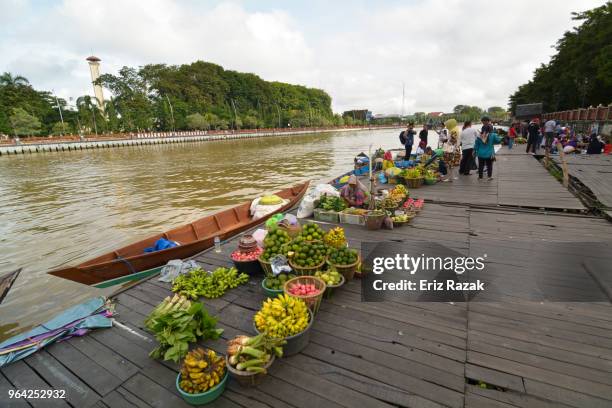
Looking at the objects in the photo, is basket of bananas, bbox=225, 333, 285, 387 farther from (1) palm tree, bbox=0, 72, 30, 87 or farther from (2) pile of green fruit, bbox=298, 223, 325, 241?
(1) palm tree, bbox=0, 72, 30, 87

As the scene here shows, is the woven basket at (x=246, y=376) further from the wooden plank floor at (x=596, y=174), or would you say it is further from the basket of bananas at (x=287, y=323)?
the wooden plank floor at (x=596, y=174)

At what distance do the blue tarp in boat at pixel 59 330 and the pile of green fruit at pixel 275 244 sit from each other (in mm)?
2432

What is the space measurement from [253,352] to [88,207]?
16685 mm

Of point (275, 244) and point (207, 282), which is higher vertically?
point (275, 244)

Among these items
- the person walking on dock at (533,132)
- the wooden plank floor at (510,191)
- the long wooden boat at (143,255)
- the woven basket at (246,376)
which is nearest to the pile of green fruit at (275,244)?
the woven basket at (246,376)

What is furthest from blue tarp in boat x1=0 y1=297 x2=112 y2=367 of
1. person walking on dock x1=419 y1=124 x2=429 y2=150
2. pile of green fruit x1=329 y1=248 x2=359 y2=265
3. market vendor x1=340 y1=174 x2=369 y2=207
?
person walking on dock x1=419 y1=124 x2=429 y2=150

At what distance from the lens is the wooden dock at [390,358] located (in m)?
2.79

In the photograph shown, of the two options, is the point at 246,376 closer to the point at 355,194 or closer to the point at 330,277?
the point at 330,277

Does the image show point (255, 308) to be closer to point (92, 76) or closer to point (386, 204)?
point (386, 204)

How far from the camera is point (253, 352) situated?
2.89 metres

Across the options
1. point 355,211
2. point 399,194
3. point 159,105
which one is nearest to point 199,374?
point 355,211

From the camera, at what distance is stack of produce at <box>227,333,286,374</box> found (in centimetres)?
285

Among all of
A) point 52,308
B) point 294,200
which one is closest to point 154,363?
point 52,308

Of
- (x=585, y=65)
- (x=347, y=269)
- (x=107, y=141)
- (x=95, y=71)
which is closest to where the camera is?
(x=347, y=269)
